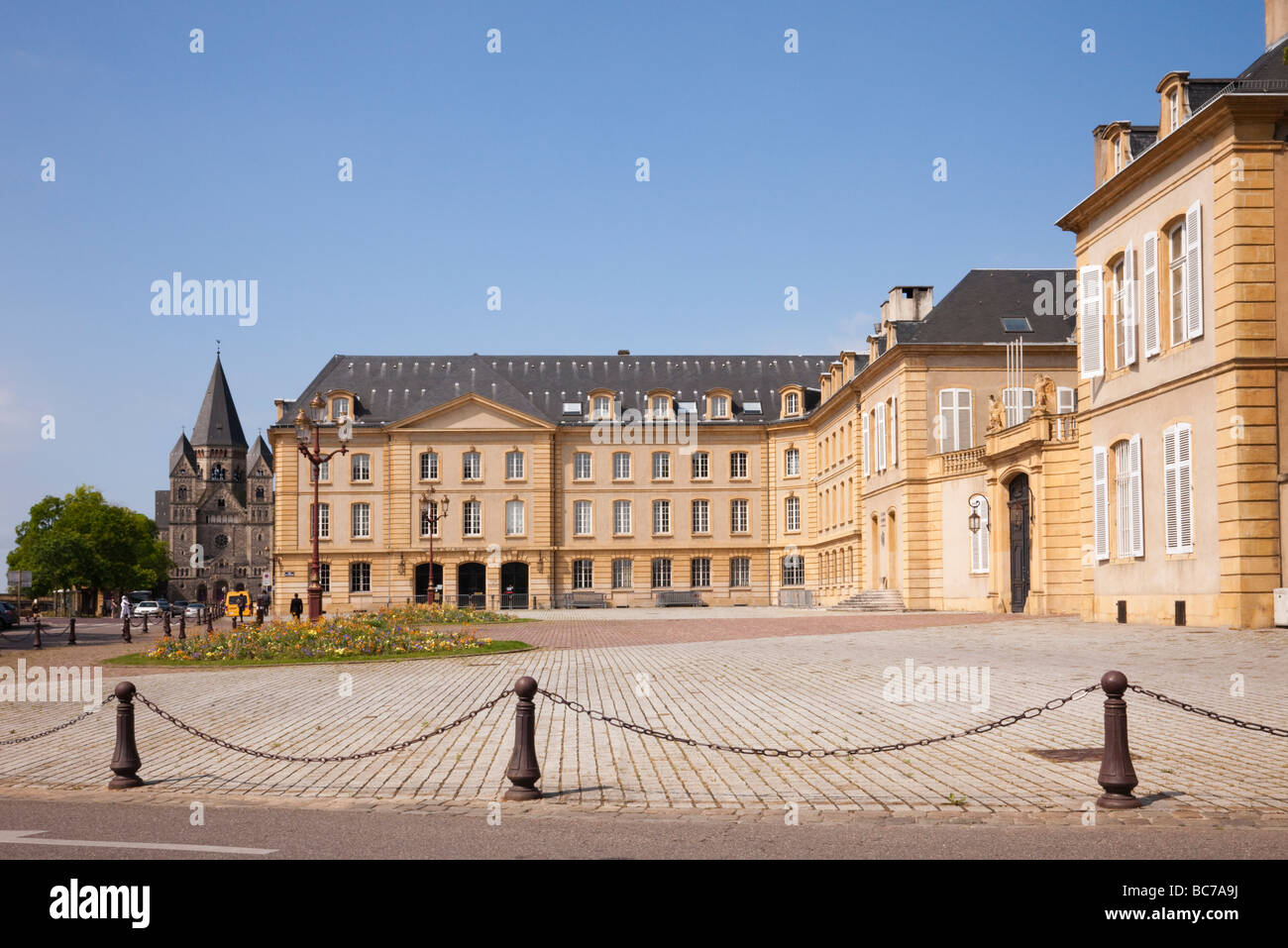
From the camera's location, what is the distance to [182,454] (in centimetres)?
15812

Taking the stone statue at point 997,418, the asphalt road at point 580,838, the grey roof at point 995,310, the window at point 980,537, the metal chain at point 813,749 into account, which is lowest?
the asphalt road at point 580,838

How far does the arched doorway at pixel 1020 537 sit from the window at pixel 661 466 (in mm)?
35053

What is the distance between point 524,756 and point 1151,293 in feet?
70.7

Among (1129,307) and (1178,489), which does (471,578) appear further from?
(1178,489)

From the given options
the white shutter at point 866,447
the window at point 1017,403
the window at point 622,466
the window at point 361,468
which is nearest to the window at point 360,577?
the window at point 361,468

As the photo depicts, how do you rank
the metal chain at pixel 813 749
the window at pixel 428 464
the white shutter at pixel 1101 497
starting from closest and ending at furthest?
the metal chain at pixel 813 749 < the white shutter at pixel 1101 497 < the window at pixel 428 464

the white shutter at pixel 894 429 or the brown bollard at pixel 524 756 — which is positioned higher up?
the white shutter at pixel 894 429

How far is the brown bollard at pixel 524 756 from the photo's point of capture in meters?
8.59

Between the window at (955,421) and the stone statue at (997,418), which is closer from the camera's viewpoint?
the stone statue at (997,418)

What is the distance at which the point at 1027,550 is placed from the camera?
3456 cm

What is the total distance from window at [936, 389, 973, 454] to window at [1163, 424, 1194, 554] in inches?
682

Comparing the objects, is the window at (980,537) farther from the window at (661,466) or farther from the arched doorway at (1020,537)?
the window at (661,466)

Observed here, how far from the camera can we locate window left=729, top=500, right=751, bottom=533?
70000mm
